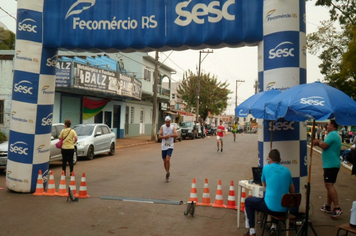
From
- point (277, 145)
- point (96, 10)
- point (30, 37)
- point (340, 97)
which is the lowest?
point (277, 145)

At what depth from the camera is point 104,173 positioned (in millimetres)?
12031

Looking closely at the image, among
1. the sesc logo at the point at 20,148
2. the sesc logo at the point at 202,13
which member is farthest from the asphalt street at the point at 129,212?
the sesc logo at the point at 202,13

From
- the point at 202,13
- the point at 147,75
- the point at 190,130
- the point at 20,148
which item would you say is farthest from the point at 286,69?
the point at 147,75

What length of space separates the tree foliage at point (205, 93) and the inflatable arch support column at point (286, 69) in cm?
4830

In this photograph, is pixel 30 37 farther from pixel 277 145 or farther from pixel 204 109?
pixel 204 109

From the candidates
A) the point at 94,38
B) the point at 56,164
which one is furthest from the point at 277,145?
the point at 56,164

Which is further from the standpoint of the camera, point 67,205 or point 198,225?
point 67,205

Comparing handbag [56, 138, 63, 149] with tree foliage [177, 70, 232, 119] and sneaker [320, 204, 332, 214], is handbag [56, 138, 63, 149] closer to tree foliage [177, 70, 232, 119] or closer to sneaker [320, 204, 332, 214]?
sneaker [320, 204, 332, 214]

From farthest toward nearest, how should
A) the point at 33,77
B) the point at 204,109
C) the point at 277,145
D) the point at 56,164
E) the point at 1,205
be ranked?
the point at 204,109 → the point at 56,164 → the point at 33,77 → the point at 1,205 → the point at 277,145

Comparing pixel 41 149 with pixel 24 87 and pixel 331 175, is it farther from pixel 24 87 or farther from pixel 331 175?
pixel 331 175

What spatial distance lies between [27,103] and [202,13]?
479 centimetres

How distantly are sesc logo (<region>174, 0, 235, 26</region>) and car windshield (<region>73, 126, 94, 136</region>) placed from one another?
9.70 meters

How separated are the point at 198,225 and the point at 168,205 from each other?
1456 millimetres

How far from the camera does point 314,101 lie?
4.90 metres
